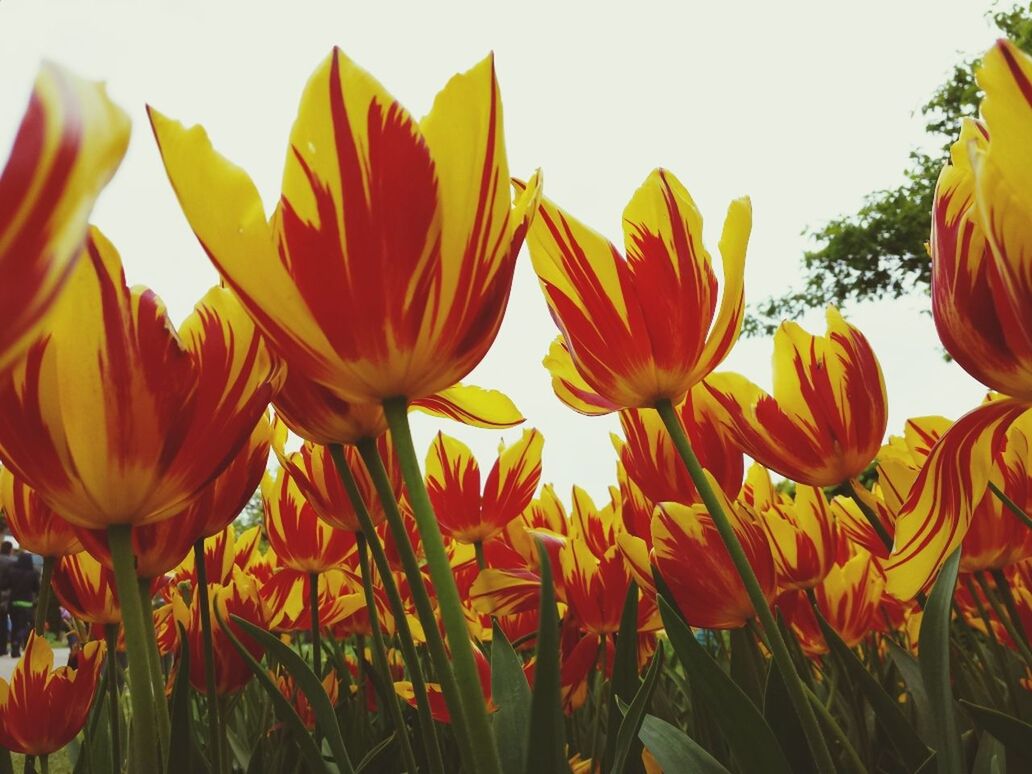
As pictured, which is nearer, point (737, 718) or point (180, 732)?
point (737, 718)

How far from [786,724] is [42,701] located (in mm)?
834

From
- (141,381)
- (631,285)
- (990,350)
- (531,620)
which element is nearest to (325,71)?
(141,381)

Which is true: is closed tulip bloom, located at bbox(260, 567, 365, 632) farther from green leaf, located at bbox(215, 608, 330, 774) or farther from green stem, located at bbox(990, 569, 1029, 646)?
green stem, located at bbox(990, 569, 1029, 646)

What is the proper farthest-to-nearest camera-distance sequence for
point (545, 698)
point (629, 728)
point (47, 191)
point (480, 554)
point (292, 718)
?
1. point (480, 554)
2. point (292, 718)
3. point (629, 728)
4. point (545, 698)
5. point (47, 191)

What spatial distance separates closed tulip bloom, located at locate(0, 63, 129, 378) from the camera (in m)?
0.21

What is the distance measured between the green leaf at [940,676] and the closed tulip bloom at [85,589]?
92cm

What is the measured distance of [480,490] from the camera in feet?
4.56

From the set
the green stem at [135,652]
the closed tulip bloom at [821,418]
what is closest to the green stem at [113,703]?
the green stem at [135,652]

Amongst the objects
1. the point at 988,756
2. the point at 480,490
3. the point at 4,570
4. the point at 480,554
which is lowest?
the point at 988,756

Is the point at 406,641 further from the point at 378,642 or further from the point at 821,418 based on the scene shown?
the point at 821,418

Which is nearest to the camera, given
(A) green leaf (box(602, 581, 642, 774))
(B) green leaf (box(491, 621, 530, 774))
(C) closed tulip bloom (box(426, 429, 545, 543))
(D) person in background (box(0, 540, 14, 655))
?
(B) green leaf (box(491, 621, 530, 774))

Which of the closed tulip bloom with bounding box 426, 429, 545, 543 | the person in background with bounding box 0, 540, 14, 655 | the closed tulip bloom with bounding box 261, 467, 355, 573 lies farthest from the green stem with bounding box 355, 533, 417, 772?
the person in background with bounding box 0, 540, 14, 655

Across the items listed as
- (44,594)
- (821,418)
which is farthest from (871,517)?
(44,594)

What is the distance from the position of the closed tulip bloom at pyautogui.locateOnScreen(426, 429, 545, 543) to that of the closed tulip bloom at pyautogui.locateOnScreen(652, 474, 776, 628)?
59cm
